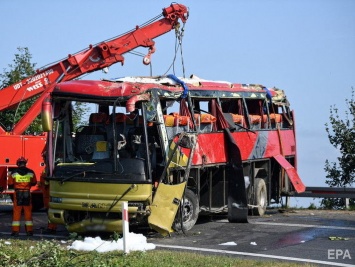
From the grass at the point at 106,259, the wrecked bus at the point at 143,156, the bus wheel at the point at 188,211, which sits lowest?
the grass at the point at 106,259

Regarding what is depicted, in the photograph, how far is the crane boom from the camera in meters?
26.6

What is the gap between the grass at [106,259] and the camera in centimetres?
1342

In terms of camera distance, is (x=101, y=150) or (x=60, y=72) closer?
(x=101, y=150)

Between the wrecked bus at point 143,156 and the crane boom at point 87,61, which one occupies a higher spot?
the crane boom at point 87,61

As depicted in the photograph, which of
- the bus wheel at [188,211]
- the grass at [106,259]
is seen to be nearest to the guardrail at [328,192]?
the bus wheel at [188,211]

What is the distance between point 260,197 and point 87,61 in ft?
25.3

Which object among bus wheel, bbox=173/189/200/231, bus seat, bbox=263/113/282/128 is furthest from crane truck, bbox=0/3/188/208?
bus wheel, bbox=173/189/200/231

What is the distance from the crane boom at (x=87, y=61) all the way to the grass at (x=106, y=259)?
11.9m

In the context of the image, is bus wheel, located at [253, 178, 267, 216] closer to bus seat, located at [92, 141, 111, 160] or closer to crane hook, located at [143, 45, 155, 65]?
bus seat, located at [92, 141, 111, 160]

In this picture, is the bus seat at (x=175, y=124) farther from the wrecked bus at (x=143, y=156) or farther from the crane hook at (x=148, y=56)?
the crane hook at (x=148, y=56)

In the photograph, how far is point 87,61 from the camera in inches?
1087

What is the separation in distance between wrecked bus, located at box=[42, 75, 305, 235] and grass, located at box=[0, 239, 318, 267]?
88.8 inches

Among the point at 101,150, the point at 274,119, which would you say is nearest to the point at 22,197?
the point at 101,150

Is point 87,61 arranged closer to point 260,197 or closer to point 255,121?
point 255,121
